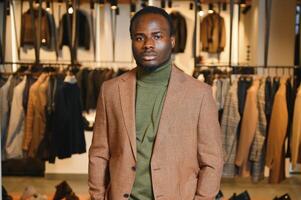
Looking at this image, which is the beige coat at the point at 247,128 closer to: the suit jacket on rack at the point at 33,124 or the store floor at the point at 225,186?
the store floor at the point at 225,186

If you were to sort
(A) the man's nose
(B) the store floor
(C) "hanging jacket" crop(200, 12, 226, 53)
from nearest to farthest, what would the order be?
(A) the man's nose < (B) the store floor < (C) "hanging jacket" crop(200, 12, 226, 53)

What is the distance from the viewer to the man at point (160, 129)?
1.27 m

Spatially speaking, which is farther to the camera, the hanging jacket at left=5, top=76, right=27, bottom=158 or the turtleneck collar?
the hanging jacket at left=5, top=76, right=27, bottom=158

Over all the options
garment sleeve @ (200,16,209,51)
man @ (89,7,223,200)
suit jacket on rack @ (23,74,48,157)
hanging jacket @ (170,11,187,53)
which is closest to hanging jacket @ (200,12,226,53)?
garment sleeve @ (200,16,209,51)

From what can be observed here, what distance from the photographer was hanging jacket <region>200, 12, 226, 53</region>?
505cm

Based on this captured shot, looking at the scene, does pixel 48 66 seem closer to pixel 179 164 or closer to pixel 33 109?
pixel 33 109

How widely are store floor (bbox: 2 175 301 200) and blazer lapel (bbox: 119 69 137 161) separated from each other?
278 cm

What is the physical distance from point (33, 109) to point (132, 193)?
1.88 meters

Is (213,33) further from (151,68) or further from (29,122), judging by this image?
(151,68)

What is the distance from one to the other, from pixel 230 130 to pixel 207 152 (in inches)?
58.5

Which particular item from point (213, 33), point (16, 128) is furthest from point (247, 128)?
point (213, 33)

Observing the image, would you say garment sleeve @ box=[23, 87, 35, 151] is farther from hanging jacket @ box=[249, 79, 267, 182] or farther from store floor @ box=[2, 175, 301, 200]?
hanging jacket @ box=[249, 79, 267, 182]

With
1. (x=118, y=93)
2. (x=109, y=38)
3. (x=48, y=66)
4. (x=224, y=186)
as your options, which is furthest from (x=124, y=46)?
(x=118, y=93)

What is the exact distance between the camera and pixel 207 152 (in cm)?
132
